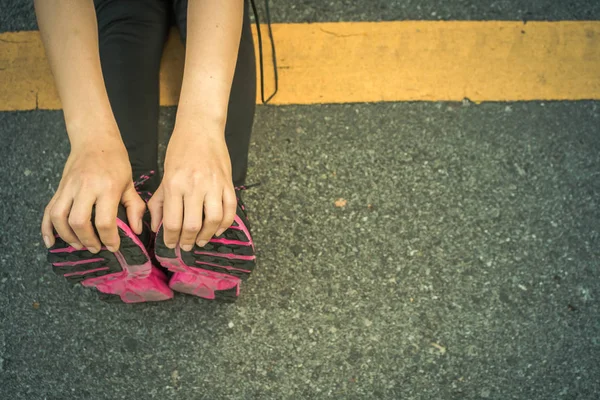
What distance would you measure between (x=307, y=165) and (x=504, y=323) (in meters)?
0.87

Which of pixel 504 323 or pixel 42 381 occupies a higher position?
pixel 504 323

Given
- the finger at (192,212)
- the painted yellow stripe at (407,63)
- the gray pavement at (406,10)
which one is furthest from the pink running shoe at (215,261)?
the gray pavement at (406,10)

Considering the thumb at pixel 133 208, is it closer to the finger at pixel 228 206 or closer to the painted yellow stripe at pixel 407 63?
the finger at pixel 228 206

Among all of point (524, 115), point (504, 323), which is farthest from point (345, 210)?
point (524, 115)

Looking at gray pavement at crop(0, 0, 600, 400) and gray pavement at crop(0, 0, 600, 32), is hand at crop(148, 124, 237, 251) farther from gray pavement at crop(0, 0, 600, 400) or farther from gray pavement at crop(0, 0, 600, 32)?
gray pavement at crop(0, 0, 600, 32)

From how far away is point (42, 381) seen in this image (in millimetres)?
1583

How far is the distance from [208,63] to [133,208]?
42cm

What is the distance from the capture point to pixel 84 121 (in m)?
1.23

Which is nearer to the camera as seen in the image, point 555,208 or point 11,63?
point 555,208

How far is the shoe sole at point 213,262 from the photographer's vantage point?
1291 millimetres

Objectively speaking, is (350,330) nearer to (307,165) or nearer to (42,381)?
(307,165)

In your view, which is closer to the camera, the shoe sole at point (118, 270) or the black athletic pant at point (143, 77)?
the shoe sole at point (118, 270)

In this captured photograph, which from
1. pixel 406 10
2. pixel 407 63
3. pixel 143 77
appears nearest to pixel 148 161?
pixel 143 77

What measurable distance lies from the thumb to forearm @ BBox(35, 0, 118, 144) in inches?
6.4
